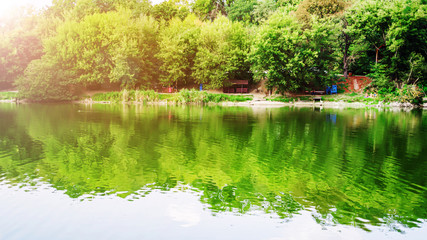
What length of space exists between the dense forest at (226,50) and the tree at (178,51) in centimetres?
19

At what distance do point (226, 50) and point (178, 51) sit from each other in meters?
7.95

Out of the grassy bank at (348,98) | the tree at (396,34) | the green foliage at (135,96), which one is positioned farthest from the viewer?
the green foliage at (135,96)

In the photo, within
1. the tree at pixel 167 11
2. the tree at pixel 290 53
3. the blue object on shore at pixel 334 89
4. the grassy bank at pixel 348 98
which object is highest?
the tree at pixel 167 11

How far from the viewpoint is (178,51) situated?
57.6m

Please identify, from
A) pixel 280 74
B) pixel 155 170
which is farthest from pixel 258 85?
pixel 155 170

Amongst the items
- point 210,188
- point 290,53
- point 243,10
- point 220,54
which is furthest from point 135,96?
point 210,188

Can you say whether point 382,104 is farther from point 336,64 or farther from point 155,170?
point 155,170

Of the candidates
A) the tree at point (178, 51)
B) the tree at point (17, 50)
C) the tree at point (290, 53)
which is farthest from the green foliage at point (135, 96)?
the tree at point (17, 50)

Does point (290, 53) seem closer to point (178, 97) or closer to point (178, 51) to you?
point (178, 97)

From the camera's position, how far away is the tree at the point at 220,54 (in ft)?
183

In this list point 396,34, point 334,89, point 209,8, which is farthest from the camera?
point 209,8

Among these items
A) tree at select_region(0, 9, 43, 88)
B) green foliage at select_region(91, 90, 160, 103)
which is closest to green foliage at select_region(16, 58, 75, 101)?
green foliage at select_region(91, 90, 160, 103)

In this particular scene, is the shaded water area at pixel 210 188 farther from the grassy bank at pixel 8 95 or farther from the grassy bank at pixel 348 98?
the grassy bank at pixel 8 95

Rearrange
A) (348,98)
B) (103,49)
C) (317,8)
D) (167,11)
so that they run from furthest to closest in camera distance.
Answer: (167,11) → (103,49) → (317,8) → (348,98)
